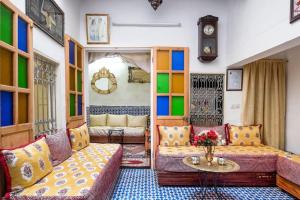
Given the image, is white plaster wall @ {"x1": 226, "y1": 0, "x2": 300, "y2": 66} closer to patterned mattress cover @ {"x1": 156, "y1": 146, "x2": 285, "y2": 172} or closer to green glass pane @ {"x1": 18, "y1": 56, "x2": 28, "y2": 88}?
patterned mattress cover @ {"x1": 156, "y1": 146, "x2": 285, "y2": 172}

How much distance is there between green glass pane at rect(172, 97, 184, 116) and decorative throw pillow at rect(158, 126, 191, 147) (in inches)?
13.5

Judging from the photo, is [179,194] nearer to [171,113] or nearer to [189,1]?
[171,113]

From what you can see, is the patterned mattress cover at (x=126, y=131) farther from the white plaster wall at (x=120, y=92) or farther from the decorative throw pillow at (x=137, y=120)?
the white plaster wall at (x=120, y=92)

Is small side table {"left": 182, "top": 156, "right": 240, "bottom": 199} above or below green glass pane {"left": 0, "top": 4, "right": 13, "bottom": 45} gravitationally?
below

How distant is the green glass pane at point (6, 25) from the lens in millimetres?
1817

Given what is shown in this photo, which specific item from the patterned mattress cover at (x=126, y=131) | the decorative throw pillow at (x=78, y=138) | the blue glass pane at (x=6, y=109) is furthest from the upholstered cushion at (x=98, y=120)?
the blue glass pane at (x=6, y=109)

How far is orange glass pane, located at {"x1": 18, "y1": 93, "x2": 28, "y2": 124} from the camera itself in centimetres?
211

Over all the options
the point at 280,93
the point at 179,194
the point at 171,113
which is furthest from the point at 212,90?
the point at 179,194

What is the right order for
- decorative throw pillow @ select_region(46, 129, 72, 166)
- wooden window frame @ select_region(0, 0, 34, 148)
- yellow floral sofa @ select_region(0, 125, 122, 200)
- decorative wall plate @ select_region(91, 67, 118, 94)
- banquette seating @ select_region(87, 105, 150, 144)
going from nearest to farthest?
yellow floral sofa @ select_region(0, 125, 122, 200)
wooden window frame @ select_region(0, 0, 34, 148)
decorative throw pillow @ select_region(46, 129, 72, 166)
banquette seating @ select_region(87, 105, 150, 144)
decorative wall plate @ select_region(91, 67, 118, 94)

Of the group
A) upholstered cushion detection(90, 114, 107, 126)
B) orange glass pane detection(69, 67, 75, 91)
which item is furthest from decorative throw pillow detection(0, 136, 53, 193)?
upholstered cushion detection(90, 114, 107, 126)

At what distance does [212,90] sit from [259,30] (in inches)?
57.4

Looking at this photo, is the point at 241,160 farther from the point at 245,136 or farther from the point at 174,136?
the point at 174,136

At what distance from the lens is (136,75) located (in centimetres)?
701

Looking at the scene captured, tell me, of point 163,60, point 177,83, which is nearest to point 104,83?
point 163,60
